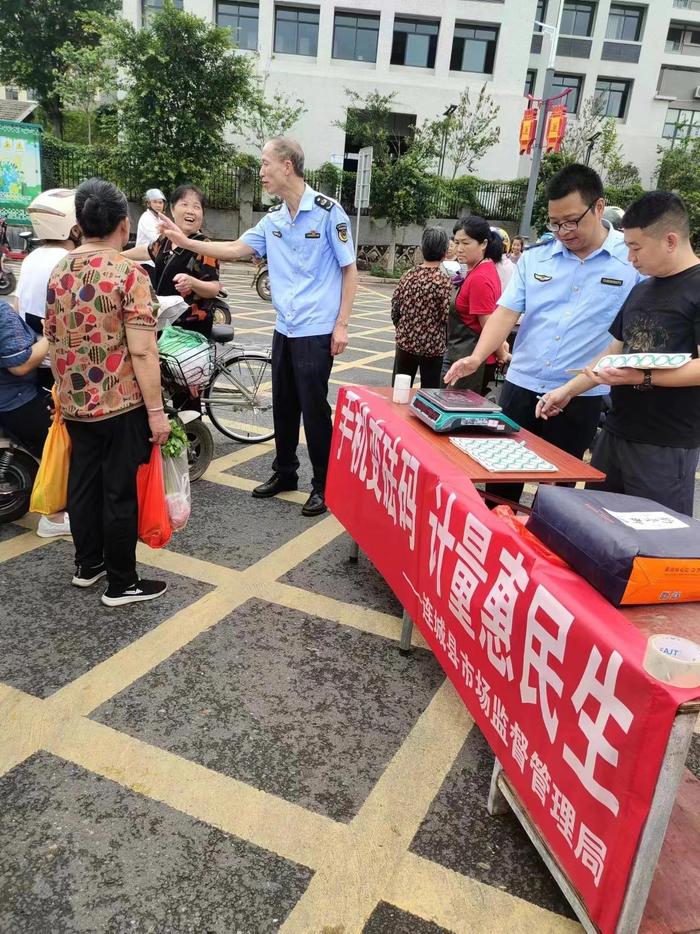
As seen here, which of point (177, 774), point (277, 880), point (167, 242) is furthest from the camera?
point (167, 242)

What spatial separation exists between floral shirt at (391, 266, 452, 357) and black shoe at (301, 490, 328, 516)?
1.57 metres

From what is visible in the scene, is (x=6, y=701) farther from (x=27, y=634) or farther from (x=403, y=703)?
(x=403, y=703)

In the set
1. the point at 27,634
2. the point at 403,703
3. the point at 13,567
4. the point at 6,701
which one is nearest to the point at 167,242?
the point at 13,567

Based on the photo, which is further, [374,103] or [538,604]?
[374,103]

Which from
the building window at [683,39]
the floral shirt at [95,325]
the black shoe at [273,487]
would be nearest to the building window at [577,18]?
the building window at [683,39]

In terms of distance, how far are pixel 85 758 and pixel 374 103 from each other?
2751cm

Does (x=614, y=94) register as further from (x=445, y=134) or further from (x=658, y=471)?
(x=658, y=471)

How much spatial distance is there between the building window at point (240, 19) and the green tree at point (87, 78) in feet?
20.8

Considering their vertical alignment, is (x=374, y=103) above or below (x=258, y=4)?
below

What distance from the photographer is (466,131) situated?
25.4 metres

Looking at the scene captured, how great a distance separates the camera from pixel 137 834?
187 centimetres

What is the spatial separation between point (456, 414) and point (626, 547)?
1342mm

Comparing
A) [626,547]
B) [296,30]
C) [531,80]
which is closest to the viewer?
[626,547]

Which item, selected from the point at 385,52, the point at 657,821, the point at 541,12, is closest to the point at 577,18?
the point at 541,12
